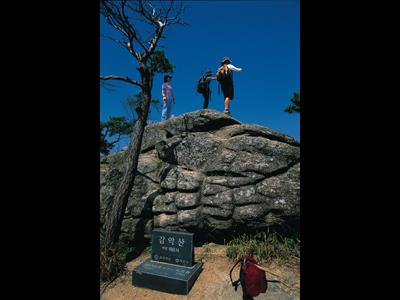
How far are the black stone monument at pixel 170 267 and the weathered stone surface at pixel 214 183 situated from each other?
119 centimetres

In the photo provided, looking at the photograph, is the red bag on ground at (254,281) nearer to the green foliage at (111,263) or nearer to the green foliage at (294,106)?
the green foliage at (111,263)

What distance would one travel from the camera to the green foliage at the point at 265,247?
19.1ft

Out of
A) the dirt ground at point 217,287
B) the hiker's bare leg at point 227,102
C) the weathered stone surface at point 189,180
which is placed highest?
the hiker's bare leg at point 227,102

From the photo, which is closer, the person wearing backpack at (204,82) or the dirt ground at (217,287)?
the dirt ground at (217,287)

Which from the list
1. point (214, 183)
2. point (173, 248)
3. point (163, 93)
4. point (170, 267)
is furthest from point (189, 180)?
point (163, 93)

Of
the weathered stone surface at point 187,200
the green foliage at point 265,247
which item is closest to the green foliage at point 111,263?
the weathered stone surface at point 187,200

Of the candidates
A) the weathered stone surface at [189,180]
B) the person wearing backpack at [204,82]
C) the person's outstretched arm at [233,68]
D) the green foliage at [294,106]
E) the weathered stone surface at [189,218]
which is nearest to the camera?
the weathered stone surface at [189,218]

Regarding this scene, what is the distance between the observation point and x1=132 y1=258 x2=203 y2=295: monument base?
490cm

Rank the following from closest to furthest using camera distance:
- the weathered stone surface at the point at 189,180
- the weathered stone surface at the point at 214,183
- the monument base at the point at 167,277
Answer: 1. the monument base at the point at 167,277
2. the weathered stone surface at the point at 214,183
3. the weathered stone surface at the point at 189,180

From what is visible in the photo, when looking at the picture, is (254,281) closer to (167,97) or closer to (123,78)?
(123,78)

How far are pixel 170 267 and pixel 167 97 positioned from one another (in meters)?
6.85
